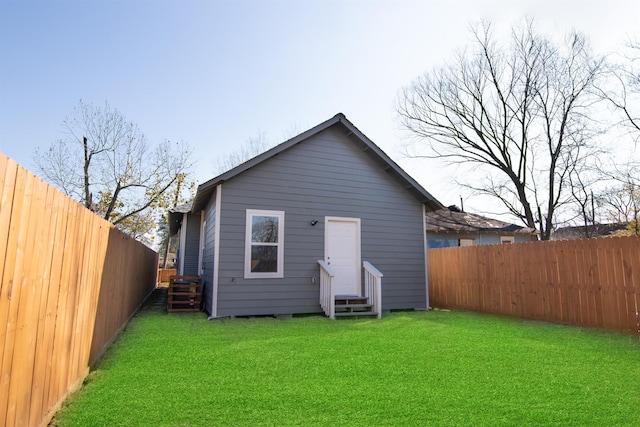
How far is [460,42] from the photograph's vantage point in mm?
18750

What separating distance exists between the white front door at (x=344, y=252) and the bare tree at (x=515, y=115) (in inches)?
550

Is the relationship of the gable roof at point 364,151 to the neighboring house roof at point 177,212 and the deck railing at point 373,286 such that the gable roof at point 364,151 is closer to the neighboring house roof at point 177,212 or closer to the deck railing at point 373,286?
the neighboring house roof at point 177,212

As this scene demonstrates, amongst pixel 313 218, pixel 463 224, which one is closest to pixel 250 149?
pixel 463 224

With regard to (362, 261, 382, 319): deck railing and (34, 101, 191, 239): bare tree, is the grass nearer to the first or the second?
(362, 261, 382, 319): deck railing

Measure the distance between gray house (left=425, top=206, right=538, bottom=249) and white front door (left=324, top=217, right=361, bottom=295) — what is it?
741 cm

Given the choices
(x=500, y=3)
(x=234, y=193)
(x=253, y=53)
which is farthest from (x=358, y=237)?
(x=500, y=3)

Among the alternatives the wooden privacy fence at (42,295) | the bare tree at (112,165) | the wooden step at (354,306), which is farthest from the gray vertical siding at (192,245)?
the bare tree at (112,165)

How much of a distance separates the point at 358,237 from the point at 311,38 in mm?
5139

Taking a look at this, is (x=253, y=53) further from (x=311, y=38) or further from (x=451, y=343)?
(x=451, y=343)

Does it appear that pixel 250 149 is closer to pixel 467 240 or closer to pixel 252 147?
pixel 252 147

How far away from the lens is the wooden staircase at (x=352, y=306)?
7922 millimetres

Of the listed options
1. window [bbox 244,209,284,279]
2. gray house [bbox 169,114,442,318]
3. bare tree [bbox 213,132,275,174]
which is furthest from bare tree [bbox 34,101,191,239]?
window [bbox 244,209,284,279]

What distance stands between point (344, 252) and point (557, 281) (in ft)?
14.6

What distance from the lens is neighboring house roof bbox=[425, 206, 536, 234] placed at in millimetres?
15484
